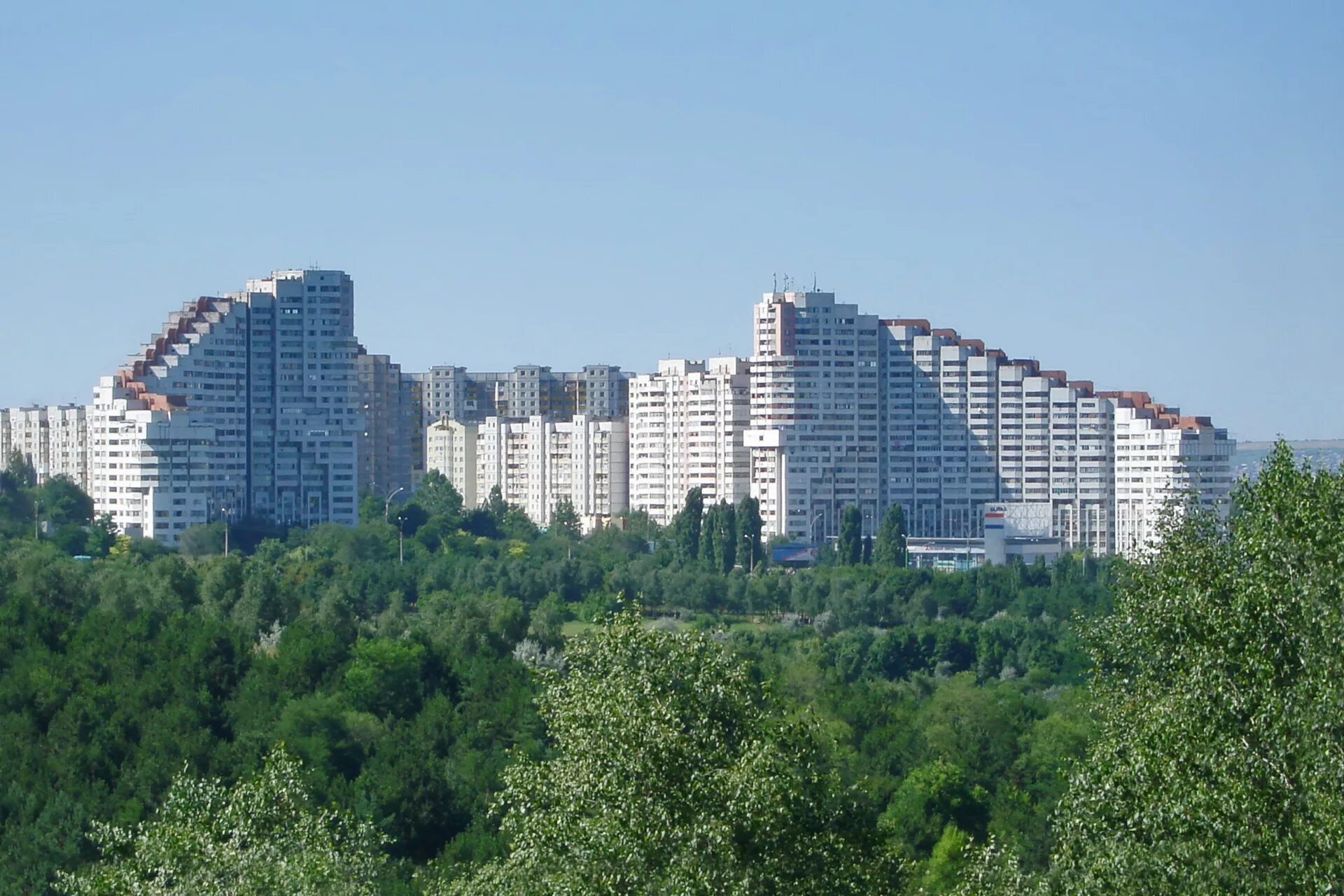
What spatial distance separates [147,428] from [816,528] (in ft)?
54.7

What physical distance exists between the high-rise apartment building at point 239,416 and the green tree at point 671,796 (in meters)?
38.3

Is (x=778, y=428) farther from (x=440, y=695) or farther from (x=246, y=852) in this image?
(x=246, y=852)


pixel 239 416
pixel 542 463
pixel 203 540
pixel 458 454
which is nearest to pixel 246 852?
pixel 203 540

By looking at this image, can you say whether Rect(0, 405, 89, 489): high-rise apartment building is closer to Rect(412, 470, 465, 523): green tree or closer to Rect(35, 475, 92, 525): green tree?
Rect(35, 475, 92, 525): green tree

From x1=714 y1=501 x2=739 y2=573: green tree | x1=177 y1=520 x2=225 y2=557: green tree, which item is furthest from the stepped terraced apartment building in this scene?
x1=714 y1=501 x2=739 y2=573: green tree

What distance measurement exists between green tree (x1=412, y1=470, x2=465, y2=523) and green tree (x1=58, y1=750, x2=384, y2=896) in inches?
1445

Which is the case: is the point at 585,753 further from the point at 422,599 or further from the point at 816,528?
the point at 816,528

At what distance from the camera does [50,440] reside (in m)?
54.5

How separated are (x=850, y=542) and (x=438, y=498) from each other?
1329 centimetres

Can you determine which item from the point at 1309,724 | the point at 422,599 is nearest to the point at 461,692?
the point at 422,599

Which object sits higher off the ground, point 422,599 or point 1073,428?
point 1073,428

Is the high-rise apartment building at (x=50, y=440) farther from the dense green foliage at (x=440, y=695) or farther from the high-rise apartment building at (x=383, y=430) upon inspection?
the dense green foliage at (x=440, y=695)

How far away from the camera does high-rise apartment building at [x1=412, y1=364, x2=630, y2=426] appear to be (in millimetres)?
64500

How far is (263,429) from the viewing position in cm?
5012
